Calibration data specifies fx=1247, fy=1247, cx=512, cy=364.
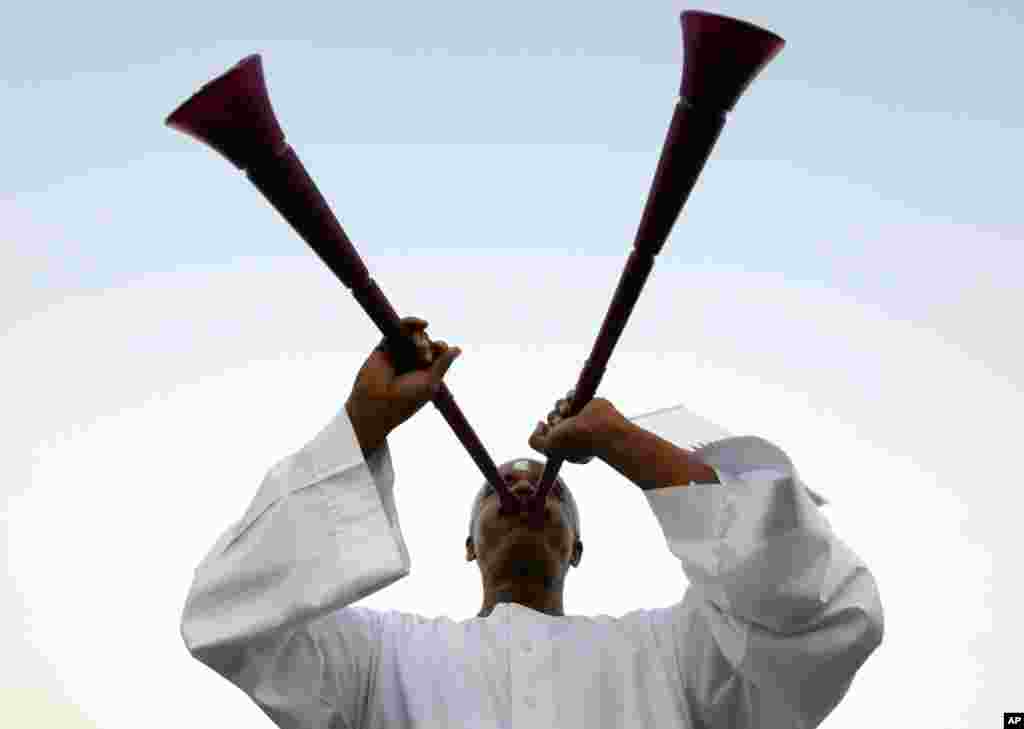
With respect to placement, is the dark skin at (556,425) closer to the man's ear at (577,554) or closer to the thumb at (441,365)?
the thumb at (441,365)

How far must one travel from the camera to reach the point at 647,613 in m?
4.12

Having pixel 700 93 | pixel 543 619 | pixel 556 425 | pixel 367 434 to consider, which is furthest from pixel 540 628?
pixel 700 93

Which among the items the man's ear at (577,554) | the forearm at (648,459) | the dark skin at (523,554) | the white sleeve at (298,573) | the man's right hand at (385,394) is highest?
the man's right hand at (385,394)

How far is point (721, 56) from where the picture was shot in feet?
10.5

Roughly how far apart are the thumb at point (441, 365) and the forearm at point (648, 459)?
504 millimetres

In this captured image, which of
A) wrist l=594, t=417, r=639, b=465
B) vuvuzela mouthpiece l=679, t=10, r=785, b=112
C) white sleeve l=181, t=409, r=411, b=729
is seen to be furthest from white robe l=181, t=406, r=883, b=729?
vuvuzela mouthpiece l=679, t=10, r=785, b=112

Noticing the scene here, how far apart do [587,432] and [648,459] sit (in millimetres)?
216

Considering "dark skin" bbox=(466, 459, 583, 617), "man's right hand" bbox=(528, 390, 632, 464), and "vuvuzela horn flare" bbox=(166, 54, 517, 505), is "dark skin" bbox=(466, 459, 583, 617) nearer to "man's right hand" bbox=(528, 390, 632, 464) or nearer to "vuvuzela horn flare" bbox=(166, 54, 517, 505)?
"man's right hand" bbox=(528, 390, 632, 464)

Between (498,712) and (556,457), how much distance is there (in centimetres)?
78

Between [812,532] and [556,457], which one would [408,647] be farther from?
[812,532]

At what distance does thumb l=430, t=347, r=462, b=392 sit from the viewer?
356 cm

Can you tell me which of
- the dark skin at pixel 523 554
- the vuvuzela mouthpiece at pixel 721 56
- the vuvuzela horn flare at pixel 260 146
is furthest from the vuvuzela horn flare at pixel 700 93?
the dark skin at pixel 523 554

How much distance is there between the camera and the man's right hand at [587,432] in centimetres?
367

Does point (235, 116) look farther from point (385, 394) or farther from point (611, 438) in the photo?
point (611, 438)
